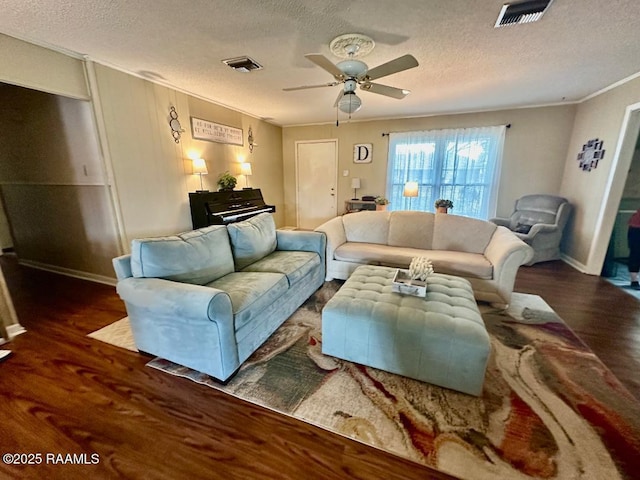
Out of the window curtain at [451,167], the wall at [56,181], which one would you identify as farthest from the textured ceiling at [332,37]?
the window curtain at [451,167]

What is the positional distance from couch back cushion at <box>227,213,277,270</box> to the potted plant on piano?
75.4 inches

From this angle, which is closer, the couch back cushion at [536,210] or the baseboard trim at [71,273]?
the baseboard trim at [71,273]

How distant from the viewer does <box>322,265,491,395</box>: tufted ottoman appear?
150cm

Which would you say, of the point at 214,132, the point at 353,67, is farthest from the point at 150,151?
the point at 353,67

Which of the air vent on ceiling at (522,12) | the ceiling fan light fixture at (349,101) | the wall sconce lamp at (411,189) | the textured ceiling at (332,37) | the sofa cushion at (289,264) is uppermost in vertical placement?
the textured ceiling at (332,37)

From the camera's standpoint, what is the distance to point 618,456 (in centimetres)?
120

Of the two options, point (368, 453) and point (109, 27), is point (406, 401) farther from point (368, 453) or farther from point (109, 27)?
point (109, 27)

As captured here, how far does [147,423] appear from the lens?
55.2 inches

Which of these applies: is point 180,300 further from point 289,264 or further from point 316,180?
point 316,180

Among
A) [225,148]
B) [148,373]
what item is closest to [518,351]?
[148,373]

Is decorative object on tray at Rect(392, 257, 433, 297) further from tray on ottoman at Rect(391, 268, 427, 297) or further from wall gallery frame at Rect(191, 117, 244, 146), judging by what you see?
wall gallery frame at Rect(191, 117, 244, 146)

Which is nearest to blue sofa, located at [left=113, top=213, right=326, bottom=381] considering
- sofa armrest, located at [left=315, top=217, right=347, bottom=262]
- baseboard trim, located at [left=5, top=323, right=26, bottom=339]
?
sofa armrest, located at [left=315, top=217, right=347, bottom=262]

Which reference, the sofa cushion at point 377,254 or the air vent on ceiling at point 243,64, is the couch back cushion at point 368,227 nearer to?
the sofa cushion at point 377,254

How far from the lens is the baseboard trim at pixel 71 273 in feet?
10.5
